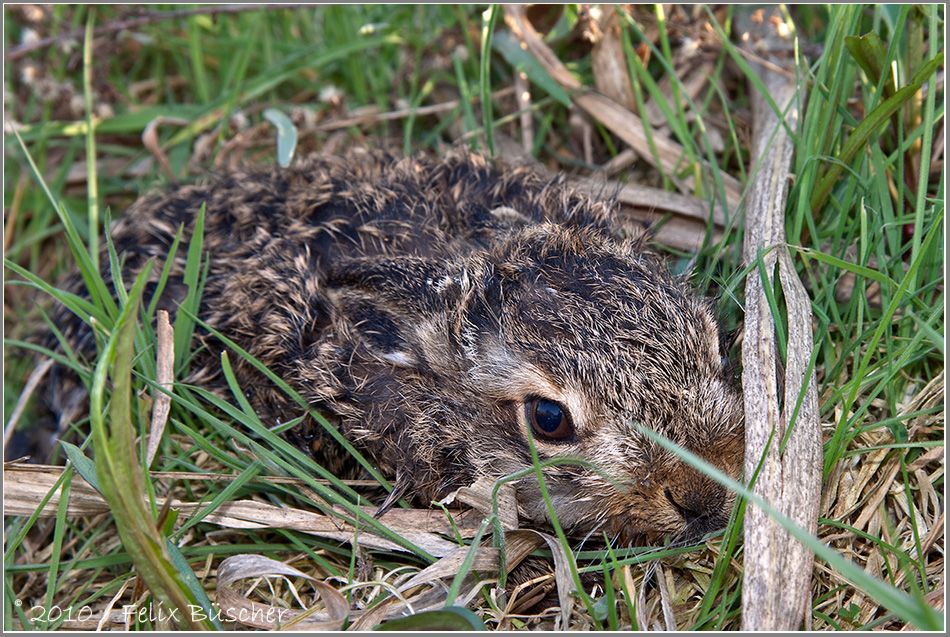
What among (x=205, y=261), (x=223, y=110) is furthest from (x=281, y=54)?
(x=205, y=261)

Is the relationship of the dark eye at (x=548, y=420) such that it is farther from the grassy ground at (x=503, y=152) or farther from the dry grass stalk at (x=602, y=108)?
the dry grass stalk at (x=602, y=108)

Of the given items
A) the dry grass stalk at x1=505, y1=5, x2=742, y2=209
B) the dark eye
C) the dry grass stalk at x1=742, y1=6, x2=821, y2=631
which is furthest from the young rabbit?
the dry grass stalk at x1=505, y1=5, x2=742, y2=209

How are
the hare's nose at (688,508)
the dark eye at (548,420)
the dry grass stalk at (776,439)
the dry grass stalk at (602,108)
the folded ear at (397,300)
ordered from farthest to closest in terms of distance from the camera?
the dry grass stalk at (602,108)
the folded ear at (397,300)
the dark eye at (548,420)
the hare's nose at (688,508)
the dry grass stalk at (776,439)

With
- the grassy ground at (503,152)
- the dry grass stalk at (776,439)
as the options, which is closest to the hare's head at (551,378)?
the dry grass stalk at (776,439)

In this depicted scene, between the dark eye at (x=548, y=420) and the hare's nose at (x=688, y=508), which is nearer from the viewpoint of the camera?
the hare's nose at (x=688, y=508)

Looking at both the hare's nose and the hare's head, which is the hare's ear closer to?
the hare's head

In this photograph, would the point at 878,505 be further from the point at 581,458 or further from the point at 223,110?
the point at 223,110

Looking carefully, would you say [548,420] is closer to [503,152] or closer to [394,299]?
[394,299]
